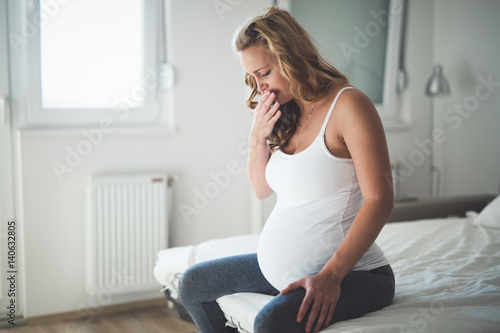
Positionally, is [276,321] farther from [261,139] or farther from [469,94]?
[469,94]

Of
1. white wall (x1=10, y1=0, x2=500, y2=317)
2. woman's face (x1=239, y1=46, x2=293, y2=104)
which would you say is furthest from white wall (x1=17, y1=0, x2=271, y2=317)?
woman's face (x1=239, y1=46, x2=293, y2=104)

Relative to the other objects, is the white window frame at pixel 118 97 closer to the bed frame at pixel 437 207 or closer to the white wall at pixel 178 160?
the white wall at pixel 178 160

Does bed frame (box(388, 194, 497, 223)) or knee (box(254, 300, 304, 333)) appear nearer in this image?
knee (box(254, 300, 304, 333))

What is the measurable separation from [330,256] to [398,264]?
585mm

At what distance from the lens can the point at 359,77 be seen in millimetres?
3281

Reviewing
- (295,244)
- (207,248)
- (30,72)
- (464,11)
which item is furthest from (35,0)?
(464,11)

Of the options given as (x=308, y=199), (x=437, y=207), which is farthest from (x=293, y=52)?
(x=437, y=207)

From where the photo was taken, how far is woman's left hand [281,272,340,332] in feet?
3.17

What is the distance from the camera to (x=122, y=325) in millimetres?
2289

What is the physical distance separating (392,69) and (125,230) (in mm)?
2108

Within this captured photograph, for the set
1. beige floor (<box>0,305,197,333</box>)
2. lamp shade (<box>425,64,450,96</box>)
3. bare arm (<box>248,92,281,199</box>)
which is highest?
lamp shade (<box>425,64,450,96</box>)

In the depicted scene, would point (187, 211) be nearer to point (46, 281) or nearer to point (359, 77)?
point (46, 281)

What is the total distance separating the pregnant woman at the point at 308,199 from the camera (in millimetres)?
1015

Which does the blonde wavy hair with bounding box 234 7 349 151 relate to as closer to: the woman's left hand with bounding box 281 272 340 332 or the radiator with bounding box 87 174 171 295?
the woman's left hand with bounding box 281 272 340 332
